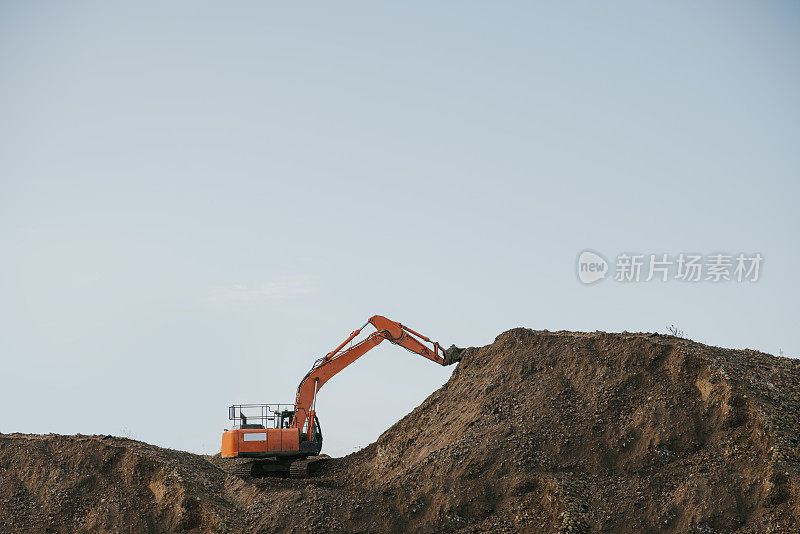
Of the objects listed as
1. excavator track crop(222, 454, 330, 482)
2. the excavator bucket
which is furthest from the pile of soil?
the excavator bucket

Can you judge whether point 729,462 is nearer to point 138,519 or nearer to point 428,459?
point 428,459

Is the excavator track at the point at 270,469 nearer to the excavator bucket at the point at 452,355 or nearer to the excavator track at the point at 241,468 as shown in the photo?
the excavator track at the point at 241,468

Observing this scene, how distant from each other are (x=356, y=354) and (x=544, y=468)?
24.9 feet

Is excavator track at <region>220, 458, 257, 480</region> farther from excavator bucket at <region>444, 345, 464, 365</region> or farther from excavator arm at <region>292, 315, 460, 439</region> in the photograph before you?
excavator bucket at <region>444, 345, 464, 365</region>

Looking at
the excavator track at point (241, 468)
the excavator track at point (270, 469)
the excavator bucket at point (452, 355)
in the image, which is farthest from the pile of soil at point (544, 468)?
the excavator bucket at point (452, 355)

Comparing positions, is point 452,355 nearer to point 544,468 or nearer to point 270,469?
point 544,468

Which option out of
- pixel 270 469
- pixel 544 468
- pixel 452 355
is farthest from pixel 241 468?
pixel 544 468

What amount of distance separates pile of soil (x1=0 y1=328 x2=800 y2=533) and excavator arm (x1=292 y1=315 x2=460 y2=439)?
236cm

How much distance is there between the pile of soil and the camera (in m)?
18.2

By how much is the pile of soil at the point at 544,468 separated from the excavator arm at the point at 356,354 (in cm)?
236

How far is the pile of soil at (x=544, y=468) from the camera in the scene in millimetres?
18234

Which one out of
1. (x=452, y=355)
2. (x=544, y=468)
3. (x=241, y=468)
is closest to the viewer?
(x=544, y=468)

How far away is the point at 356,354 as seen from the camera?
80.3 feet

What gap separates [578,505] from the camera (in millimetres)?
18234
